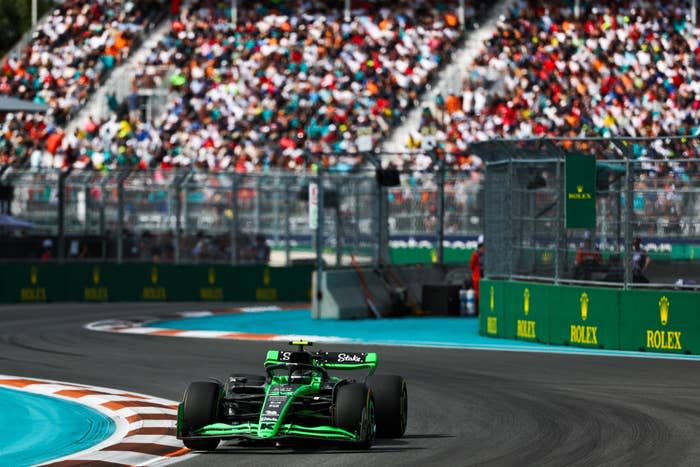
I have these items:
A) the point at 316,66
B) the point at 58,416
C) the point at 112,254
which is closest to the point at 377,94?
the point at 316,66

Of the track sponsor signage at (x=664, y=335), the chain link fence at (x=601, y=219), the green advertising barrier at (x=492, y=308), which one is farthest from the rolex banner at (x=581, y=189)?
the green advertising barrier at (x=492, y=308)

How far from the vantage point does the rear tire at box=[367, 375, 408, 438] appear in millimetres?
11312

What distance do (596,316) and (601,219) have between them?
140 cm

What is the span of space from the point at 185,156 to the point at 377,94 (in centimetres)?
596

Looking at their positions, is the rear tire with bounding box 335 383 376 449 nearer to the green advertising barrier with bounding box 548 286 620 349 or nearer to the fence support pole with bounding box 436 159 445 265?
the green advertising barrier with bounding box 548 286 620 349

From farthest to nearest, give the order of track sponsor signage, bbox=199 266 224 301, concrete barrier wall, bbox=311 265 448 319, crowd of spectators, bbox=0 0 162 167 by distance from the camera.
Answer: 1. crowd of spectators, bbox=0 0 162 167
2. track sponsor signage, bbox=199 266 224 301
3. concrete barrier wall, bbox=311 265 448 319

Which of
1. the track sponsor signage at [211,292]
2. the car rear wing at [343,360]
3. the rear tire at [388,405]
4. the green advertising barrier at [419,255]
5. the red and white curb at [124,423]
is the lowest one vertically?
the red and white curb at [124,423]

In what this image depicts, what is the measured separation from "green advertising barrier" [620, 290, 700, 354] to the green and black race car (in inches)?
362

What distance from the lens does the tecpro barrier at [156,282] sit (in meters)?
30.6

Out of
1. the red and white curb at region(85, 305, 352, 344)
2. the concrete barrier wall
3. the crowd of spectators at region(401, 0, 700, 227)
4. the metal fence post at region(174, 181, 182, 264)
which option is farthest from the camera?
the crowd of spectators at region(401, 0, 700, 227)

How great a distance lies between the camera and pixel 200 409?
34.7 feet

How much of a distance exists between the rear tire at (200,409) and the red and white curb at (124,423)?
0.19 m

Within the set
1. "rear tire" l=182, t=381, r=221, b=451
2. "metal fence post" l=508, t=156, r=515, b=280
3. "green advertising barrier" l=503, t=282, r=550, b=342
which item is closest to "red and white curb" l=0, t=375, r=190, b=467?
"rear tire" l=182, t=381, r=221, b=451

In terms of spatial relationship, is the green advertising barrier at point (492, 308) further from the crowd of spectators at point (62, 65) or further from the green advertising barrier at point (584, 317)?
the crowd of spectators at point (62, 65)
